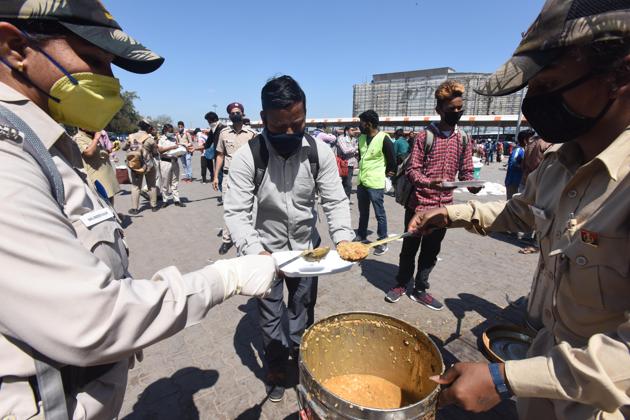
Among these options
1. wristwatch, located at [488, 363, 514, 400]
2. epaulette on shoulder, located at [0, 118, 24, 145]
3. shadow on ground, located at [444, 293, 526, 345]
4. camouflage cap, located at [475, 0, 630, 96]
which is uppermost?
camouflage cap, located at [475, 0, 630, 96]

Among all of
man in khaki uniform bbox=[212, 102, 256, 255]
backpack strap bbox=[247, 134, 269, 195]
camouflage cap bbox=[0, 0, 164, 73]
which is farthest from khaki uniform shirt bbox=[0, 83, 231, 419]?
man in khaki uniform bbox=[212, 102, 256, 255]

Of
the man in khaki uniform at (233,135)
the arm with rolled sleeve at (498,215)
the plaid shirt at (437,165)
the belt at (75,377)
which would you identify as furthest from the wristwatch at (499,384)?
the man in khaki uniform at (233,135)

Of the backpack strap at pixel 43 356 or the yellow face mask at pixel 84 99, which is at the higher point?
the yellow face mask at pixel 84 99

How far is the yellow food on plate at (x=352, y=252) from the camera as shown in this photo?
2.11 metres

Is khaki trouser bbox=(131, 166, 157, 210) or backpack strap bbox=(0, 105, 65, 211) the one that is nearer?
backpack strap bbox=(0, 105, 65, 211)

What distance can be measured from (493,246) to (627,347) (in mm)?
5801

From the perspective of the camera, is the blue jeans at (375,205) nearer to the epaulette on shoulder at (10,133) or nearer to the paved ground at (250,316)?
the paved ground at (250,316)

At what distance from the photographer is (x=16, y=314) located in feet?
2.60

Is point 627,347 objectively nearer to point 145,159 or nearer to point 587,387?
point 587,387

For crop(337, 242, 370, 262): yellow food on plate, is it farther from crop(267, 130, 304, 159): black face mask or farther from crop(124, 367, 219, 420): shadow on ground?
crop(124, 367, 219, 420): shadow on ground

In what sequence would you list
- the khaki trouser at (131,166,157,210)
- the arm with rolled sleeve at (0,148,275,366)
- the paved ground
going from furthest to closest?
the khaki trouser at (131,166,157,210)
the paved ground
the arm with rolled sleeve at (0,148,275,366)

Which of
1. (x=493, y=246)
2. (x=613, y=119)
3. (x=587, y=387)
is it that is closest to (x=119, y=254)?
(x=587, y=387)

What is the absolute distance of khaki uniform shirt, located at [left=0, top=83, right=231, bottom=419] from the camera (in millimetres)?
787

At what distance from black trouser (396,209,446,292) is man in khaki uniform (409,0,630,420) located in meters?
2.34
